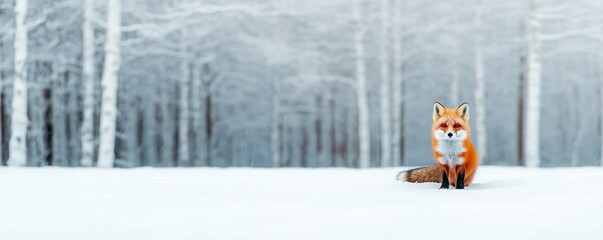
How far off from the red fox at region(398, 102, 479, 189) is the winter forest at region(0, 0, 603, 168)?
26.3 feet

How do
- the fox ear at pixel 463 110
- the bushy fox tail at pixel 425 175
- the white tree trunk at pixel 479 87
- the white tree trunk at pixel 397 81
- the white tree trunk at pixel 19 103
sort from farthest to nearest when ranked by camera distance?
the white tree trunk at pixel 397 81
the white tree trunk at pixel 479 87
the white tree trunk at pixel 19 103
the bushy fox tail at pixel 425 175
the fox ear at pixel 463 110

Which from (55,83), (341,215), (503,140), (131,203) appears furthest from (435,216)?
(503,140)

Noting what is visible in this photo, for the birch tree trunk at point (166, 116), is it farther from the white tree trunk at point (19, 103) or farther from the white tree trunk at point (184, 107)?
the white tree trunk at point (19, 103)

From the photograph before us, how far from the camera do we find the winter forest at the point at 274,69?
45.2ft

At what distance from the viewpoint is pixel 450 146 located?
16.7ft

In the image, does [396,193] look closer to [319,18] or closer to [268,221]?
[268,221]

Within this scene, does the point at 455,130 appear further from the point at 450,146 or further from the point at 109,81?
the point at 109,81

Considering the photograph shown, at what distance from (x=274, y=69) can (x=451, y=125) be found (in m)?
16.6

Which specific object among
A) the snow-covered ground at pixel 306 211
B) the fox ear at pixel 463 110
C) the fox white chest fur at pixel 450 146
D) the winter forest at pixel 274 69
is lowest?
the snow-covered ground at pixel 306 211

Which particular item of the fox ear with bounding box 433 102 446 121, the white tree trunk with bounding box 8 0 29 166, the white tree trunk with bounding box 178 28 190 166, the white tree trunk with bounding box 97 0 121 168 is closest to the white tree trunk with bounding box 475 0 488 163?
the white tree trunk with bounding box 178 28 190 166

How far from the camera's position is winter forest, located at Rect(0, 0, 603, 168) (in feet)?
45.2

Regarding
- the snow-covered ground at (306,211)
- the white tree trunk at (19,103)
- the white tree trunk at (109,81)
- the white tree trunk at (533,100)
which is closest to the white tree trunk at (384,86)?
the white tree trunk at (533,100)

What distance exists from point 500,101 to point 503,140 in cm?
607

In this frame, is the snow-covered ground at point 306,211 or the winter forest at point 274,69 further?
the winter forest at point 274,69
